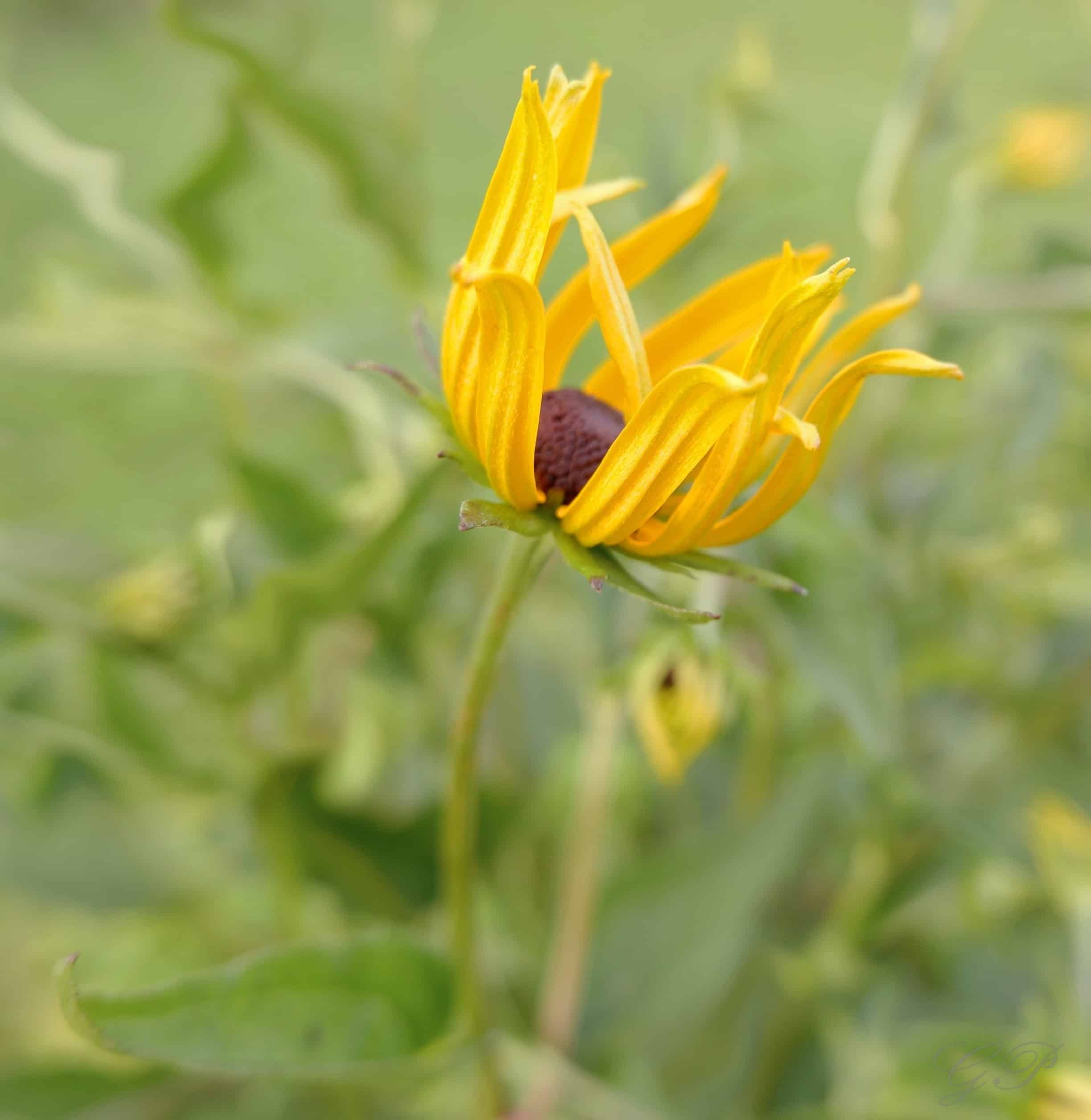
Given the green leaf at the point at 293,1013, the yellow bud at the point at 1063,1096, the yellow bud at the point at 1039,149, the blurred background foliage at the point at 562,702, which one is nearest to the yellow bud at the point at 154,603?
the blurred background foliage at the point at 562,702

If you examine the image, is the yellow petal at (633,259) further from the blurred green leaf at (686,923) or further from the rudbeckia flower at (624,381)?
the blurred green leaf at (686,923)

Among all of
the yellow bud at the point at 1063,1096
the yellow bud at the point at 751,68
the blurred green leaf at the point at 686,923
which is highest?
the yellow bud at the point at 751,68

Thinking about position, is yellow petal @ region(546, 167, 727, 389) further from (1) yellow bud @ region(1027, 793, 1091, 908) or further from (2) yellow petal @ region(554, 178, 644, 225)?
(1) yellow bud @ region(1027, 793, 1091, 908)

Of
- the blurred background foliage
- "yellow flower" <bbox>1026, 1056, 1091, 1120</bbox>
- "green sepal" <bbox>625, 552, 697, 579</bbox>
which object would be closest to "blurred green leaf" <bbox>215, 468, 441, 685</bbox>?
the blurred background foliage

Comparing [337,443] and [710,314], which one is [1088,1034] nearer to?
[710,314]

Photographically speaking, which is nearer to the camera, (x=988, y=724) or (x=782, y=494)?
(x=782, y=494)

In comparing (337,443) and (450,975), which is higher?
(337,443)

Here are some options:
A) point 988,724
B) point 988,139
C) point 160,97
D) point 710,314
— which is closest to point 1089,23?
point 988,139
